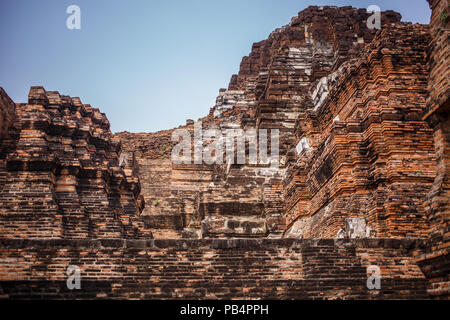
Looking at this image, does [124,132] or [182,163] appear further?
[124,132]

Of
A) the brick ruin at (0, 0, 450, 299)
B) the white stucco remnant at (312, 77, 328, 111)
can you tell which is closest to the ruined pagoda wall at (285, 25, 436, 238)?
the brick ruin at (0, 0, 450, 299)

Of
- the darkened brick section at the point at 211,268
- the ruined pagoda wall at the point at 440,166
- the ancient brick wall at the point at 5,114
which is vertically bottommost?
the darkened brick section at the point at 211,268

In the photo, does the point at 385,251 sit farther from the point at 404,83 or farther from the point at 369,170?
the point at 404,83

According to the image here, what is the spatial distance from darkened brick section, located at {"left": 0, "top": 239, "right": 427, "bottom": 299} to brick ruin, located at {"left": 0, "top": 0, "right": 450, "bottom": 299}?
0.06ft

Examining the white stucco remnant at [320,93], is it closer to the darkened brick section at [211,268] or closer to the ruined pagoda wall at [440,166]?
the ruined pagoda wall at [440,166]

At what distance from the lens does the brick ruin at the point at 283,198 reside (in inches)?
308

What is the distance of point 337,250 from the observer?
26.8ft

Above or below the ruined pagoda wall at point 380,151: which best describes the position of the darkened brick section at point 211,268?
below

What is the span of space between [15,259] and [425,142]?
8715 millimetres

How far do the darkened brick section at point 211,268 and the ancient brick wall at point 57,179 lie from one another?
153 inches

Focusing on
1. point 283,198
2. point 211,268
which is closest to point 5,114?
point 283,198

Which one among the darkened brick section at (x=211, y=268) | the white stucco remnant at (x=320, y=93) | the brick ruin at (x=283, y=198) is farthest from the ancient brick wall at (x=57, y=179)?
Answer: the white stucco remnant at (x=320, y=93)

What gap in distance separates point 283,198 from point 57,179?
7040mm

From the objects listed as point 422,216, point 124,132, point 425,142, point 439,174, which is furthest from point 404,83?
point 124,132
